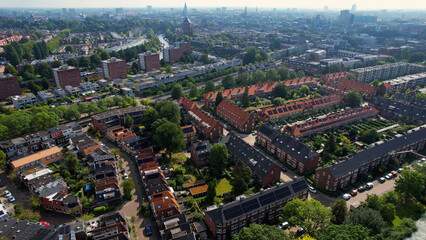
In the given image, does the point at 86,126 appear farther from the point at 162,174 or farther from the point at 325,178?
the point at 325,178

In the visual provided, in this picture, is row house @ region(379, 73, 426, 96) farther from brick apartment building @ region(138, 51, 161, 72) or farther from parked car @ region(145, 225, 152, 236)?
brick apartment building @ region(138, 51, 161, 72)

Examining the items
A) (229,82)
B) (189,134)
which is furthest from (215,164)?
(229,82)

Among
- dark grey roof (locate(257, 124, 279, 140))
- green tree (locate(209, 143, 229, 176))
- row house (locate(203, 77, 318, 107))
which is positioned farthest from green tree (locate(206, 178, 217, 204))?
row house (locate(203, 77, 318, 107))

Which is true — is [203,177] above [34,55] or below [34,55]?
below

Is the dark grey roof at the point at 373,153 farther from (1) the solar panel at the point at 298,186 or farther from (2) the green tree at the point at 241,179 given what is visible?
(2) the green tree at the point at 241,179

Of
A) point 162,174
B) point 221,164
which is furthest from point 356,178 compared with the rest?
point 162,174

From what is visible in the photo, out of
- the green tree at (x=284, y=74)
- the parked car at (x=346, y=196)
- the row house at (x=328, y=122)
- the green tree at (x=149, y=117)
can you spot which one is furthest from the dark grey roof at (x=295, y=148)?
the green tree at (x=284, y=74)

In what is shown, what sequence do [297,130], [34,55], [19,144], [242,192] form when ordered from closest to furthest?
[242,192] → [19,144] → [297,130] → [34,55]
